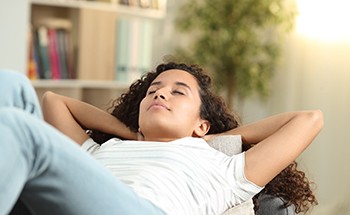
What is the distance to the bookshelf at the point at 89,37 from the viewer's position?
4078 mm

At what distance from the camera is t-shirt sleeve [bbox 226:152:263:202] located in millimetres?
1916

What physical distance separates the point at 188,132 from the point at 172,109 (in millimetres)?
89

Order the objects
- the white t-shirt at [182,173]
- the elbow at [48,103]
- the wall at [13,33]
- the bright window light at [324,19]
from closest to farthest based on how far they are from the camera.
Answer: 1. the white t-shirt at [182,173]
2. the elbow at [48,103]
3. the wall at [13,33]
4. the bright window light at [324,19]

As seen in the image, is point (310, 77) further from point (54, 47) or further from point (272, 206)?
point (272, 206)

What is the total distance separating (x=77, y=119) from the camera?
2264 millimetres

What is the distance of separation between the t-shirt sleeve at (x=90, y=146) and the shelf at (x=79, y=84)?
5.87ft

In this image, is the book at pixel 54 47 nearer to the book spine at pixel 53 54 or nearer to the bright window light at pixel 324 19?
the book spine at pixel 53 54

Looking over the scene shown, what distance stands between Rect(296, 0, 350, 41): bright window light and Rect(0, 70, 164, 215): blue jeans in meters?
2.35

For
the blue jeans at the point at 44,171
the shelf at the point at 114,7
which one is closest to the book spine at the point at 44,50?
the shelf at the point at 114,7

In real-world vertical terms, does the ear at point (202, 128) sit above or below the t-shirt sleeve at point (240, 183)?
above

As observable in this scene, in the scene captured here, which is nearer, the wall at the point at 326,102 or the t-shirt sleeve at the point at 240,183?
the t-shirt sleeve at the point at 240,183

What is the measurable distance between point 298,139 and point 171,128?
353 mm

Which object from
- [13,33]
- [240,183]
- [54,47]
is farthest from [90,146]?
[54,47]

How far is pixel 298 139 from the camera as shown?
1973 millimetres
